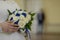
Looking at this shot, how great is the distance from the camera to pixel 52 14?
787cm

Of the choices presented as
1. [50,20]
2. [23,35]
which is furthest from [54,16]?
[23,35]

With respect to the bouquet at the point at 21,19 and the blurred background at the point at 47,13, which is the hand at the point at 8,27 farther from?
the blurred background at the point at 47,13

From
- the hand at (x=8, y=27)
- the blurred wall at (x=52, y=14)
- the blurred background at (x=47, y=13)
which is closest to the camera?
the hand at (x=8, y=27)

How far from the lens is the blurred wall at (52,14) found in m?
7.75

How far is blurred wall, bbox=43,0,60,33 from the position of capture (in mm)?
7750

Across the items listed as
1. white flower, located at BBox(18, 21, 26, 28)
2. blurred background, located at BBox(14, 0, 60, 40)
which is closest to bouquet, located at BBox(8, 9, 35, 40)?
white flower, located at BBox(18, 21, 26, 28)

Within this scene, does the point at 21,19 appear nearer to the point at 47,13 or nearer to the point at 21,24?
the point at 21,24

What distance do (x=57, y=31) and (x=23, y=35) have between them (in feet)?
19.9

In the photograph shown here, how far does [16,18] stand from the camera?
5.81 ft

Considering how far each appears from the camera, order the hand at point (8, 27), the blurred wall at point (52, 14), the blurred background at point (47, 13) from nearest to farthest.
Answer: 1. the hand at point (8, 27)
2. the blurred background at point (47, 13)
3. the blurred wall at point (52, 14)

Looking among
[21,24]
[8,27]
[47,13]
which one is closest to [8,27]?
[8,27]

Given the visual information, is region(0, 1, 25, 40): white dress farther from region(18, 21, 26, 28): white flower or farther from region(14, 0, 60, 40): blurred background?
region(14, 0, 60, 40): blurred background

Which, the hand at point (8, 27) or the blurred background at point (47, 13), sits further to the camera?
the blurred background at point (47, 13)

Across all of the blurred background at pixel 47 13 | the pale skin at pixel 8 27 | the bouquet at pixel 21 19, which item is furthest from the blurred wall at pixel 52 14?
the pale skin at pixel 8 27
